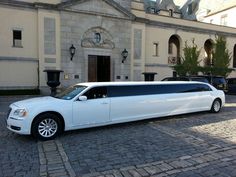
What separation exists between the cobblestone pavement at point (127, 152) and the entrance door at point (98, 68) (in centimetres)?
1435

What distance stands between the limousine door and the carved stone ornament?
47.1ft

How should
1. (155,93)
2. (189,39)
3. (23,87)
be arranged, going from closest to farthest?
(155,93) < (23,87) < (189,39)

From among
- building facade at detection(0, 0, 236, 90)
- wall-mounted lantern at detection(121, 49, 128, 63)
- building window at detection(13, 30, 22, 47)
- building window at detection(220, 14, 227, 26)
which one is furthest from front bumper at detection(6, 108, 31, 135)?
building window at detection(220, 14, 227, 26)

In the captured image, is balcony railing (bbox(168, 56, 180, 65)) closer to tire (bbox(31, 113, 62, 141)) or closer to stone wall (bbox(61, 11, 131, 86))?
stone wall (bbox(61, 11, 131, 86))

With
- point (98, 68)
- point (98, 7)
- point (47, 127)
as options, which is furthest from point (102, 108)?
point (98, 7)

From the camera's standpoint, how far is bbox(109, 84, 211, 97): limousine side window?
8.27m

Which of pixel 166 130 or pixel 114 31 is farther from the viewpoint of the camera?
pixel 114 31

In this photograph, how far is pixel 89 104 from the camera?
24.8 ft

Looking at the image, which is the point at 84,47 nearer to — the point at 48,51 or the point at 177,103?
the point at 48,51

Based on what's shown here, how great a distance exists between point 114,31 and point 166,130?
16.4 meters

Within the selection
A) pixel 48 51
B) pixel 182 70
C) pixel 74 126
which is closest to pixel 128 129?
pixel 74 126

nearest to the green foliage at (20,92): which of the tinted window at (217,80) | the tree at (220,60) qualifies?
the tinted window at (217,80)

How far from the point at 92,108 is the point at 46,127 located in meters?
1.51

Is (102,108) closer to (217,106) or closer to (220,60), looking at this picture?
(217,106)
